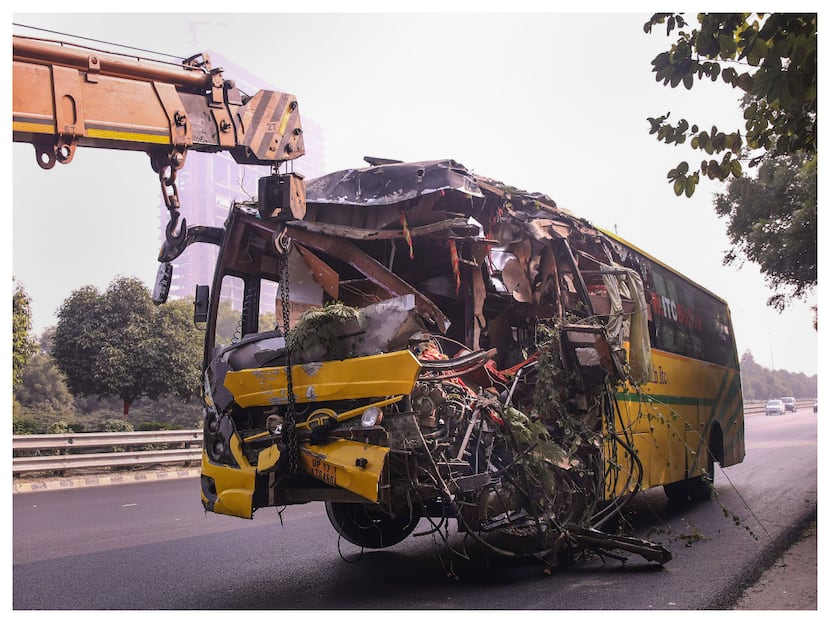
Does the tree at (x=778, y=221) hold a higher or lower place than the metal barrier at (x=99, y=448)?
higher

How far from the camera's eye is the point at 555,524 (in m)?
5.68

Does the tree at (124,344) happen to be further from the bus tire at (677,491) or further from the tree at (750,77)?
the tree at (750,77)

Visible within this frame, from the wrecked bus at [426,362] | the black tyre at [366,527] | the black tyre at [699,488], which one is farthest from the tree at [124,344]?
the wrecked bus at [426,362]

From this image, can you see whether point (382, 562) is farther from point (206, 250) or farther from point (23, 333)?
point (23, 333)

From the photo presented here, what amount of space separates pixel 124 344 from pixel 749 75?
18.3 meters

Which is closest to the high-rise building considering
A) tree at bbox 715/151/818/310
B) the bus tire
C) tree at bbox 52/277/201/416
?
the bus tire

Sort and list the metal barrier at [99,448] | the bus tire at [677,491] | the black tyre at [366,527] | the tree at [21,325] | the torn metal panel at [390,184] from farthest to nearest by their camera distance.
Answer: the tree at [21,325] < the metal barrier at [99,448] < the bus tire at [677,491] < the black tyre at [366,527] < the torn metal panel at [390,184]

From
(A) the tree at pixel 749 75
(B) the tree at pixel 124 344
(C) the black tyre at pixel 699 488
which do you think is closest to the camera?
(A) the tree at pixel 749 75

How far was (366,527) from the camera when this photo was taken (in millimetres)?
7004

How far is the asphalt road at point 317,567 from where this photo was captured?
5250mm

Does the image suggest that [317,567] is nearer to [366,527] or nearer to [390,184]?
[366,527]

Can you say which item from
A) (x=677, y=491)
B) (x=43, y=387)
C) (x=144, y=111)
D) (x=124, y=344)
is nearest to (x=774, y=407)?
(x=124, y=344)

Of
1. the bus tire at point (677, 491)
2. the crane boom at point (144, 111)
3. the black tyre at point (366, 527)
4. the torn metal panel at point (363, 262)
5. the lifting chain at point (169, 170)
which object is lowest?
the bus tire at point (677, 491)

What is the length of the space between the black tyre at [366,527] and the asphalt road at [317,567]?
132 mm
